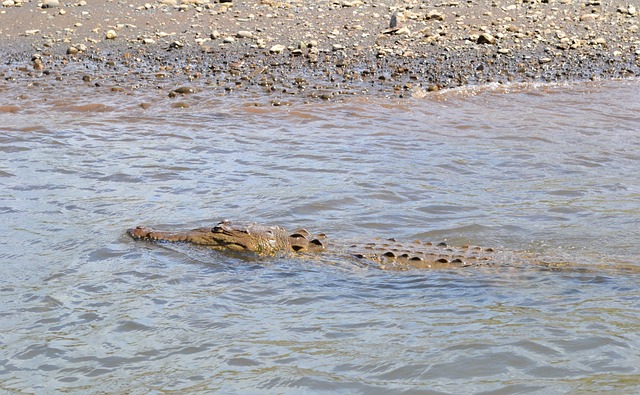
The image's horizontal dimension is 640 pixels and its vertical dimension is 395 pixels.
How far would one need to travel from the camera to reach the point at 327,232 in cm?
634

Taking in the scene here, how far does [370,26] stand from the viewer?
43.1ft

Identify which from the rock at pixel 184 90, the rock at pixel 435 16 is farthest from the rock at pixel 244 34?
the rock at pixel 435 16

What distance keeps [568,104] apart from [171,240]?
597 centimetres

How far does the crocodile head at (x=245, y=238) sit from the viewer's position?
5684 mm

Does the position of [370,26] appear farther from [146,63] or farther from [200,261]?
[200,261]

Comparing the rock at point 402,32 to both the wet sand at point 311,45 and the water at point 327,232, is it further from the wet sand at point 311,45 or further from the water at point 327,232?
the water at point 327,232

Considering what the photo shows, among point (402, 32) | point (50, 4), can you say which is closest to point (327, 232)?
point (402, 32)

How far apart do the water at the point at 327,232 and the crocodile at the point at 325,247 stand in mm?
92

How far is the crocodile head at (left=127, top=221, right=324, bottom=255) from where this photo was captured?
5684mm

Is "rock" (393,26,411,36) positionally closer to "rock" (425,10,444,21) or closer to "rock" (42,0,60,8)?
"rock" (425,10,444,21)

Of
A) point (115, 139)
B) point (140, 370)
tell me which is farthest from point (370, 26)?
point (140, 370)

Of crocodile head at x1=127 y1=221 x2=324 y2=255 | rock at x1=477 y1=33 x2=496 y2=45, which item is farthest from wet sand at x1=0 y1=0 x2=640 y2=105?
crocodile head at x1=127 y1=221 x2=324 y2=255

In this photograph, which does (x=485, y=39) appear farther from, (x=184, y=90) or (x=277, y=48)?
(x=184, y=90)

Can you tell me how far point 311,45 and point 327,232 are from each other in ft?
21.3
